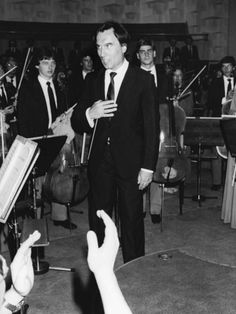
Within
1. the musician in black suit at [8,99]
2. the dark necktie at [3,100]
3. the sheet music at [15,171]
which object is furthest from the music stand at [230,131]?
the dark necktie at [3,100]

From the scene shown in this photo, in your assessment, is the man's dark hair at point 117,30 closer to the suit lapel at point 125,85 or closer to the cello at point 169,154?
the suit lapel at point 125,85

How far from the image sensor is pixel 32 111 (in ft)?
12.8

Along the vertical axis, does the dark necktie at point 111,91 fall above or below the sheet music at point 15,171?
above

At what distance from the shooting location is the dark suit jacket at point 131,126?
265 centimetres

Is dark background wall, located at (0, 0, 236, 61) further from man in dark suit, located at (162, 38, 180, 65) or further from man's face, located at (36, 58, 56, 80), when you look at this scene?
man's face, located at (36, 58, 56, 80)

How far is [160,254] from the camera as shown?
1.99 meters

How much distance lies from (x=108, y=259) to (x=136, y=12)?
35.8 feet

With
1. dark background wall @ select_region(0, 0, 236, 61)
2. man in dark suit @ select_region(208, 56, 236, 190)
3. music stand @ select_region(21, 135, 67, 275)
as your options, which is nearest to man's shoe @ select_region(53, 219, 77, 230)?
music stand @ select_region(21, 135, 67, 275)

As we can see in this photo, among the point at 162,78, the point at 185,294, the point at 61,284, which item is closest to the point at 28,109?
the point at 162,78

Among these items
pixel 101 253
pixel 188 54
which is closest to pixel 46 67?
pixel 101 253

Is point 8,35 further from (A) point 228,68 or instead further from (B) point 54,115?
(B) point 54,115

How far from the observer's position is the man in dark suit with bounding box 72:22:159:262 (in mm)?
2596

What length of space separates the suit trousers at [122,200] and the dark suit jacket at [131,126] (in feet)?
0.14

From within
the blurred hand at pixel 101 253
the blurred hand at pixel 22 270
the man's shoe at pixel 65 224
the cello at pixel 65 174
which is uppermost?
the blurred hand at pixel 101 253
